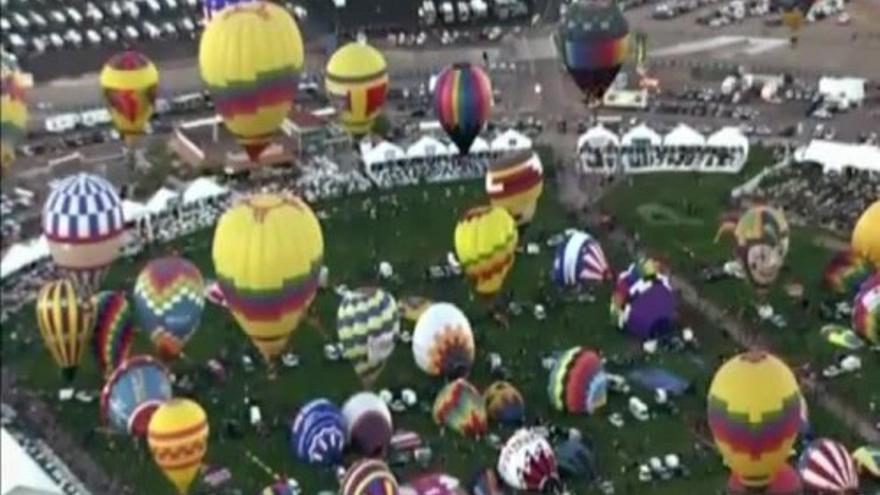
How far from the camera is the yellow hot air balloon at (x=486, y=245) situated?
22.3 meters

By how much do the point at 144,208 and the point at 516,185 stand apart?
4.36 metres

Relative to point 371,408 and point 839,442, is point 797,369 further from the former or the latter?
point 371,408

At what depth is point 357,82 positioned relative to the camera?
25719 millimetres

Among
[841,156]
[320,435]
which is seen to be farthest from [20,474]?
[841,156]

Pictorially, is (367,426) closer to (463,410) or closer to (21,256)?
(463,410)

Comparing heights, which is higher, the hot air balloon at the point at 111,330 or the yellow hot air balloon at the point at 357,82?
the yellow hot air balloon at the point at 357,82

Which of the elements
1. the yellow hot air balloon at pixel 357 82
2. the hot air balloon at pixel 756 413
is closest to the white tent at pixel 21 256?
the yellow hot air balloon at pixel 357 82

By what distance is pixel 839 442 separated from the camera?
19672 millimetres

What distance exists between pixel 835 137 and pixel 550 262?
205 inches

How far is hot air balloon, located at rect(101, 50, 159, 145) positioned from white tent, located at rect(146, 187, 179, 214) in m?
1.15

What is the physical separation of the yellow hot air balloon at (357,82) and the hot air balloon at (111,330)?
5.45m

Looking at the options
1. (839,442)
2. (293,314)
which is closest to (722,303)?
(839,442)

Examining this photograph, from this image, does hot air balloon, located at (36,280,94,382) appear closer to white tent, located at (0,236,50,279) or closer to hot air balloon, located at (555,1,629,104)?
white tent, located at (0,236,50,279)

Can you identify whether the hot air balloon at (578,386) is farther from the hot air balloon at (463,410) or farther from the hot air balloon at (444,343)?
the hot air balloon at (444,343)
